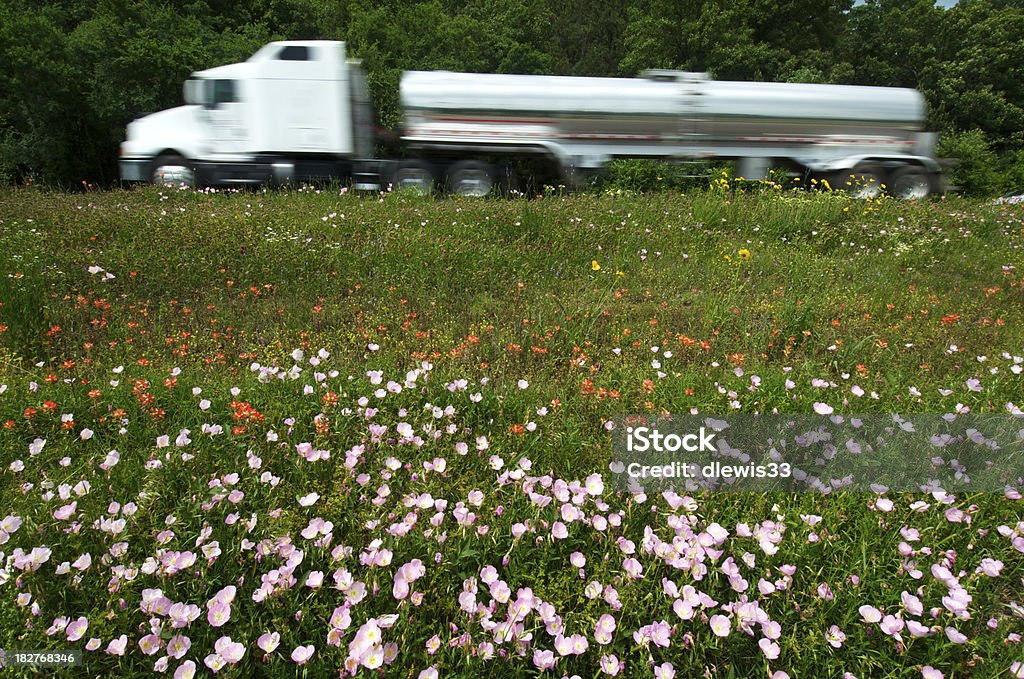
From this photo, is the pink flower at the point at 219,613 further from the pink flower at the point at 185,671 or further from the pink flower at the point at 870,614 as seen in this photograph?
the pink flower at the point at 870,614

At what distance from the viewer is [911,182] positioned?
12.1 m

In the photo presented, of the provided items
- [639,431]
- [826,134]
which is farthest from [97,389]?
[826,134]

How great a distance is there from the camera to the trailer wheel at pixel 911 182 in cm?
1195

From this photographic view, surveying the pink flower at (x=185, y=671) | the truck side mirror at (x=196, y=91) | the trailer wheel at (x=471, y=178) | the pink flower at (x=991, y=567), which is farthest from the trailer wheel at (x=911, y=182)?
the truck side mirror at (x=196, y=91)

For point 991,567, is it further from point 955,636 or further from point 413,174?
point 413,174

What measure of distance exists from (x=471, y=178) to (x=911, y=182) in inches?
372

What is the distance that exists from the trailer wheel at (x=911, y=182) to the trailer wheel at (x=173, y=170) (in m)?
14.6

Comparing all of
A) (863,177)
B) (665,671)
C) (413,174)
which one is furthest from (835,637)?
(863,177)

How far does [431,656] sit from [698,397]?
2.08 meters

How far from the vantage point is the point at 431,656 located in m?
1.79

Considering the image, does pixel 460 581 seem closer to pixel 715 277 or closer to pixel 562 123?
pixel 715 277

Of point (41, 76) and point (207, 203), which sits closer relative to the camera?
point (207, 203)

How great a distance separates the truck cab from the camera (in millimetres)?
10938

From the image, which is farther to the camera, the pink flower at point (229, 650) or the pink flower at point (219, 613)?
the pink flower at point (219, 613)
